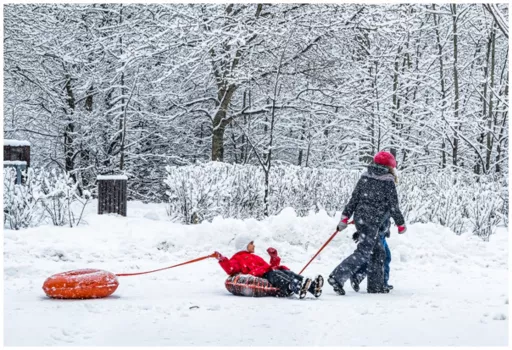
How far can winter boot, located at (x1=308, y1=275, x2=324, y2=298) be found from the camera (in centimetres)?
601

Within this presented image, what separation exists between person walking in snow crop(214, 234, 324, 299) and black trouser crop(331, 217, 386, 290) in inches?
20.0

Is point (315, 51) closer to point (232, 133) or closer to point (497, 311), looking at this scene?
point (232, 133)

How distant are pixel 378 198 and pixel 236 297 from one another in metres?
1.78

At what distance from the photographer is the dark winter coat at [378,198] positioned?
6.55 metres

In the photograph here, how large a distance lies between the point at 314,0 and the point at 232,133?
6.50 m

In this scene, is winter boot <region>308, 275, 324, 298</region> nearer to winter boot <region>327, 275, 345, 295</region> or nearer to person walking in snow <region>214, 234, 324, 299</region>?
person walking in snow <region>214, 234, 324, 299</region>

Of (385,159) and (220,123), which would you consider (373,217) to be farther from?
(220,123)

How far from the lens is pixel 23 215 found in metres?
9.70

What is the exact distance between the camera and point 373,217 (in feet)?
21.5

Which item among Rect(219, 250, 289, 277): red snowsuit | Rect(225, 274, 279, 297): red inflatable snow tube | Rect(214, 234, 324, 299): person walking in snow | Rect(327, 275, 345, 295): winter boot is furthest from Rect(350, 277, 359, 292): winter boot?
Rect(225, 274, 279, 297): red inflatable snow tube

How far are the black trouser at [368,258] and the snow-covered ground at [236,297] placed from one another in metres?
0.21

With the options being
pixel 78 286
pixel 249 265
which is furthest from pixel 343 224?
pixel 78 286

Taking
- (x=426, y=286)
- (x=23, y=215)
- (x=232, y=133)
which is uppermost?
(x=232, y=133)

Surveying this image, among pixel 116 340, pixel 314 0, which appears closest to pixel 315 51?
pixel 314 0
